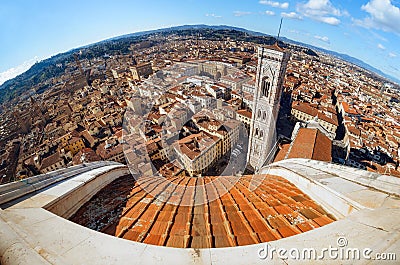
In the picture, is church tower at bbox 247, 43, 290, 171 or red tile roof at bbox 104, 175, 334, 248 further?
church tower at bbox 247, 43, 290, 171

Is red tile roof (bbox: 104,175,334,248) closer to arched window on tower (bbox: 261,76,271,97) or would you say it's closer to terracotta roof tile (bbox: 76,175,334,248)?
terracotta roof tile (bbox: 76,175,334,248)

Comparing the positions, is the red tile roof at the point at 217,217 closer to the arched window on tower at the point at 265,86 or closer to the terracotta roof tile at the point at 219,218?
the terracotta roof tile at the point at 219,218

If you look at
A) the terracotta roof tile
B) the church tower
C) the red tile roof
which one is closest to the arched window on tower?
the church tower

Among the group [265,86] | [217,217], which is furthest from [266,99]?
[217,217]

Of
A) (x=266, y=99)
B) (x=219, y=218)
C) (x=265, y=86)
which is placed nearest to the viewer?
→ (x=219, y=218)

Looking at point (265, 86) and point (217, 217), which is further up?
point (265, 86)

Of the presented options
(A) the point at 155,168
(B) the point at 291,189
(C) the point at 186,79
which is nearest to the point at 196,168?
(A) the point at 155,168

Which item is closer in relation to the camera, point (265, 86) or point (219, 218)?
point (219, 218)

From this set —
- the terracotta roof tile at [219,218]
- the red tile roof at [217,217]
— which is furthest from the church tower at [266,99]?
the terracotta roof tile at [219,218]

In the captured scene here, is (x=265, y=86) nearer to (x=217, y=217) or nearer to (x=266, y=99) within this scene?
(x=266, y=99)

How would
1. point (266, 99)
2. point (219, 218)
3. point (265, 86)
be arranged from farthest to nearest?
point (266, 99), point (265, 86), point (219, 218)
